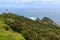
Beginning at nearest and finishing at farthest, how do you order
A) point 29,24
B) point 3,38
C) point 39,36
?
point 3,38 → point 39,36 → point 29,24

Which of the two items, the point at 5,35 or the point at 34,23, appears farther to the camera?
the point at 34,23

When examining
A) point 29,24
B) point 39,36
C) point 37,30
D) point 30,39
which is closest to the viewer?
point 30,39


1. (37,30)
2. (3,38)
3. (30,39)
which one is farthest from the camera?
(37,30)

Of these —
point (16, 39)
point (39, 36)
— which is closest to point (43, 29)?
point (39, 36)

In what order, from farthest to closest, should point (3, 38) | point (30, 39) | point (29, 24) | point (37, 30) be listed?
point (29, 24) → point (37, 30) → point (30, 39) → point (3, 38)

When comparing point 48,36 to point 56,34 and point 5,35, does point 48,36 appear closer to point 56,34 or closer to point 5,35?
point 56,34

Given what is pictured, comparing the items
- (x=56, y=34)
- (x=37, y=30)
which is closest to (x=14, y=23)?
(x=37, y=30)

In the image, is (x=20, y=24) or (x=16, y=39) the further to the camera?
(x=20, y=24)

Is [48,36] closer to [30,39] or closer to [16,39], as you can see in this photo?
[30,39]
